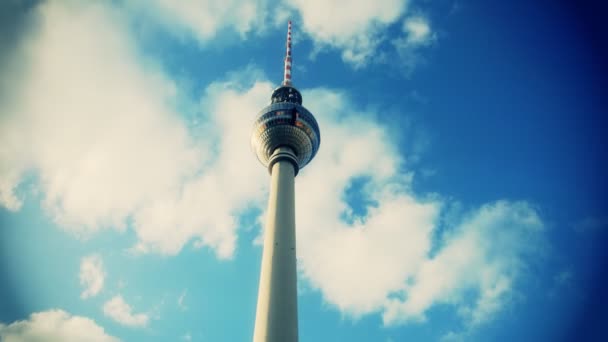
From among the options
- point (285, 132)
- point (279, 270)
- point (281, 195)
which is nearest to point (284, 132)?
point (285, 132)

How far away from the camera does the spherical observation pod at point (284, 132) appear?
55.1 metres

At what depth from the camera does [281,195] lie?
47.7 metres

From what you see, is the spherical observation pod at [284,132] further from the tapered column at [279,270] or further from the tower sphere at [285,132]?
the tapered column at [279,270]

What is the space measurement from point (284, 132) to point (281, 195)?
1041 centimetres

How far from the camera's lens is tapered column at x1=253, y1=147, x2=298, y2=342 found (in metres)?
36.1

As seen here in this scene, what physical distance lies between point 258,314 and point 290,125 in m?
25.0

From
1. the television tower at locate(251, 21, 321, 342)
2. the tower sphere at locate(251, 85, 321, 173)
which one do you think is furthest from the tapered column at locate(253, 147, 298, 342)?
the tower sphere at locate(251, 85, 321, 173)

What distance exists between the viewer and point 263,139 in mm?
55969

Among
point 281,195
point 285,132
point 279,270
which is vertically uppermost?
point 285,132

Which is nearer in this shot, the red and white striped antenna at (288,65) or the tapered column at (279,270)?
the tapered column at (279,270)

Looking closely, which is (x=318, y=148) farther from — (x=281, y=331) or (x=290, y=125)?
(x=281, y=331)

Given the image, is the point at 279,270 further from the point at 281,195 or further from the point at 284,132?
the point at 284,132

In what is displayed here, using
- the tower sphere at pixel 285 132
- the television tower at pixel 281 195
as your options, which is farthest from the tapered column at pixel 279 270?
the tower sphere at pixel 285 132

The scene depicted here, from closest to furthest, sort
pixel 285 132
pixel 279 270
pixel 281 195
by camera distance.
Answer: pixel 279 270 < pixel 281 195 < pixel 285 132
